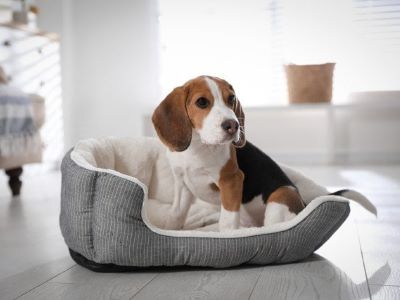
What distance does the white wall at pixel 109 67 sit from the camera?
4965 mm

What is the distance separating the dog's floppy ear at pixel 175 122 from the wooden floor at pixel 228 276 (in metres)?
0.39

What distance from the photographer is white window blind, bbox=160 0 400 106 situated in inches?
185

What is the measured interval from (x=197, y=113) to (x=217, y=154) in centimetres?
16

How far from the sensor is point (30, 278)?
140 cm

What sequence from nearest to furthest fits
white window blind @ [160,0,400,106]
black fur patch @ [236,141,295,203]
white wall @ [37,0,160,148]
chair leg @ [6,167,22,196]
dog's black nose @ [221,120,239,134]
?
dog's black nose @ [221,120,239,134] < black fur patch @ [236,141,295,203] < chair leg @ [6,167,22,196] < white window blind @ [160,0,400,106] < white wall @ [37,0,160,148]

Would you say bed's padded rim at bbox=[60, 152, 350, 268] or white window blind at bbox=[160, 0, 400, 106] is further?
white window blind at bbox=[160, 0, 400, 106]

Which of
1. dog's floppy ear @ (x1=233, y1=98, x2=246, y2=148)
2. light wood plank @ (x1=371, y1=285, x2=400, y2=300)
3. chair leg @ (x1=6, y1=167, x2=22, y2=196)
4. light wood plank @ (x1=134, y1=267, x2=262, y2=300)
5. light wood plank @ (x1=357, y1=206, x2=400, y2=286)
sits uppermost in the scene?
dog's floppy ear @ (x1=233, y1=98, x2=246, y2=148)

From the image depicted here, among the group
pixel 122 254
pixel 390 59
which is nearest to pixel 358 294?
pixel 122 254

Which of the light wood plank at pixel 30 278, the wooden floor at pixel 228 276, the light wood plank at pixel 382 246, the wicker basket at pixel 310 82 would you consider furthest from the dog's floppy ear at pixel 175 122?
the wicker basket at pixel 310 82

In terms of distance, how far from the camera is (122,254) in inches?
53.7

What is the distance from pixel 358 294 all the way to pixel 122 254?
2.06ft

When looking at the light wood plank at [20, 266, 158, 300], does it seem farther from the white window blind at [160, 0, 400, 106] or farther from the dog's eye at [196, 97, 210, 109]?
the white window blind at [160, 0, 400, 106]

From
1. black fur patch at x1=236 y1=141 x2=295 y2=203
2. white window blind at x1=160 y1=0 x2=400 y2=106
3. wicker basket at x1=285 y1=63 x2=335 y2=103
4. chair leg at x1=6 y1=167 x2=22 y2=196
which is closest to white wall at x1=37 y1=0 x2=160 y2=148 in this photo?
white window blind at x1=160 y1=0 x2=400 y2=106

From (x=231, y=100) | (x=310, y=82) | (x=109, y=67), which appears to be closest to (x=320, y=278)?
(x=231, y=100)
